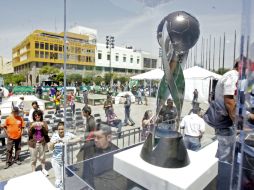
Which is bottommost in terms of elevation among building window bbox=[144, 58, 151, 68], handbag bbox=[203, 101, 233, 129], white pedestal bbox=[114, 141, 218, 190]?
white pedestal bbox=[114, 141, 218, 190]

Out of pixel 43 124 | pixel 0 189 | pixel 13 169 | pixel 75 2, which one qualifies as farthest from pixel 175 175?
pixel 13 169

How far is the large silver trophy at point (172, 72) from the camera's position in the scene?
6.28 ft

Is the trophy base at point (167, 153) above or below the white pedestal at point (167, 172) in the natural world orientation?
above

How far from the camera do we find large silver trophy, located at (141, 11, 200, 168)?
1.91 metres

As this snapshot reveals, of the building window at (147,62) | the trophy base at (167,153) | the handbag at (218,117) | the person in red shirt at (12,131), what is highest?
the building window at (147,62)

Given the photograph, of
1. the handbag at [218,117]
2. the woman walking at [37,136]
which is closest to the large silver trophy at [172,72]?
the handbag at [218,117]

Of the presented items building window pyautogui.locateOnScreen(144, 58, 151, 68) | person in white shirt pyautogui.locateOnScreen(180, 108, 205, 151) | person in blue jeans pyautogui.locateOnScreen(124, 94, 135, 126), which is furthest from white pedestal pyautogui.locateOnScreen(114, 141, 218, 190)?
person in blue jeans pyautogui.locateOnScreen(124, 94, 135, 126)

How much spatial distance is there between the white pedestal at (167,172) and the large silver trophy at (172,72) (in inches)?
3.2

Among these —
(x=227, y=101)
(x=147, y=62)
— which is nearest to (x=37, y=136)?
(x=147, y=62)

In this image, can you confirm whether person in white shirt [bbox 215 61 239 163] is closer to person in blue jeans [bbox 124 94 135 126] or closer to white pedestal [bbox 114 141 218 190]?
white pedestal [bbox 114 141 218 190]

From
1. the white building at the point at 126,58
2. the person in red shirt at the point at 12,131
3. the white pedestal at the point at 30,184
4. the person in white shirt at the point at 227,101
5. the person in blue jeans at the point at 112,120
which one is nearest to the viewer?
the person in white shirt at the point at 227,101

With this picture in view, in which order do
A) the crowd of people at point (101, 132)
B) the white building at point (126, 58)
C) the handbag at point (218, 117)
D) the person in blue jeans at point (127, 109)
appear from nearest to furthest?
the handbag at point (218, 117) < the crowd of people at point (101, 132) < the white building at point (126, 58) < the person in blue jeans at point (127, 109)

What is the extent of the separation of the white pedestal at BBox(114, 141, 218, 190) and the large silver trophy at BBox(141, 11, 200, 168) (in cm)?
8

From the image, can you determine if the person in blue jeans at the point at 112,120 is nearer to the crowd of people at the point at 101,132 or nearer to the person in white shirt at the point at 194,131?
the crowd of people at the point at 101,132
